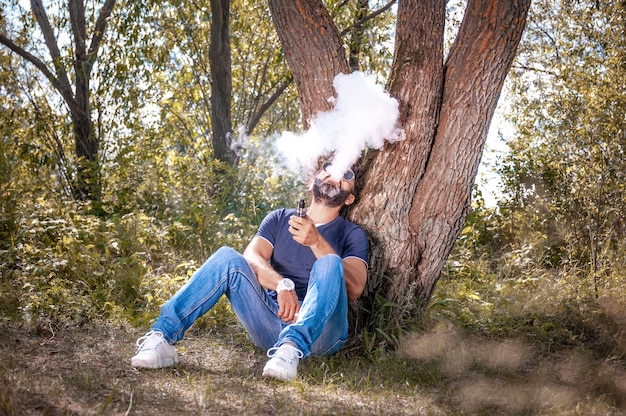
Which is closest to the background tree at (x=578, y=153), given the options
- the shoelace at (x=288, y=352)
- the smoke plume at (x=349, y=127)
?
the smoke plume at (x=349, y=127)

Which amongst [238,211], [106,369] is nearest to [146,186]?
[238,211]

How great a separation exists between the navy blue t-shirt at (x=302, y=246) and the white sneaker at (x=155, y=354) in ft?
2.49

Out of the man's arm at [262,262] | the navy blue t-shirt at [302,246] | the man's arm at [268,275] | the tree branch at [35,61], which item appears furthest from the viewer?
the tree branch at [35,61]

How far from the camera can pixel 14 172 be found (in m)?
7.41

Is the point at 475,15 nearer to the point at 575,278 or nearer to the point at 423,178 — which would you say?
the point at 423,178

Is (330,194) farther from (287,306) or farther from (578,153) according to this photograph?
(578,153)

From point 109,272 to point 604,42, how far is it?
17.6 ft

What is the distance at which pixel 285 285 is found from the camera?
12.9 feet

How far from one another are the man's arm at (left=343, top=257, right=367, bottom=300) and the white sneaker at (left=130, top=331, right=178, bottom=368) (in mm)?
1079

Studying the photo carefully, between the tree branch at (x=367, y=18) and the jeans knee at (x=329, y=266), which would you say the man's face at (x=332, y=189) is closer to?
the jeans knee at (x=329, y=266)

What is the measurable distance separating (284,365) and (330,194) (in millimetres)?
1270

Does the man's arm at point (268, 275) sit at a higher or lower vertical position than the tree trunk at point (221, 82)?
lower

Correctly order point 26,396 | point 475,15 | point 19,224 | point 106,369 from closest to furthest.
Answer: point 26,396 → point 106,369 → point 475,15 → point 19,224

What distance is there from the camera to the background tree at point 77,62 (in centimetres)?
884
